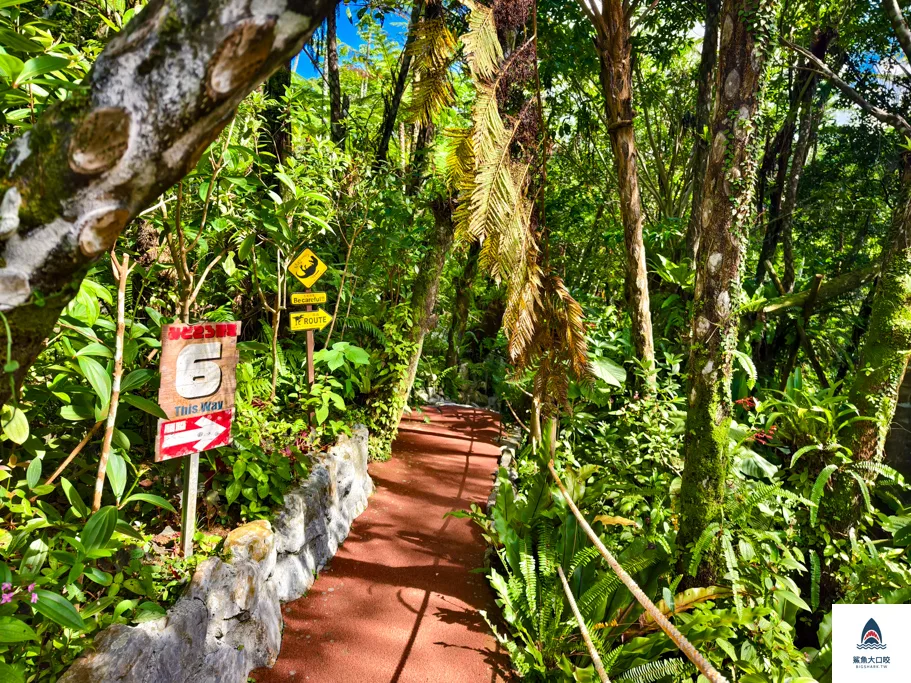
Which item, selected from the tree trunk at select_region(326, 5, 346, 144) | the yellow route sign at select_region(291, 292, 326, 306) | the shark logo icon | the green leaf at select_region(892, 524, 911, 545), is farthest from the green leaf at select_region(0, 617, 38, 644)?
the tree trunk at select_region(326, 5, 346, 144)

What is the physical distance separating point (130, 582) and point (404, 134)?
9.11 metres

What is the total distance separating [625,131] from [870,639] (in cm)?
371

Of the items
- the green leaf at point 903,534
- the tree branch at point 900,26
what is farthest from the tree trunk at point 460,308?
the green leaf at point 903,534

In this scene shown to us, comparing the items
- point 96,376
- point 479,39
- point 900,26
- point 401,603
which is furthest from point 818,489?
point 96,376

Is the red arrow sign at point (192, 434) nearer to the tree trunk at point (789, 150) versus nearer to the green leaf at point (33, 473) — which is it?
the green leaf at point (33, 473)

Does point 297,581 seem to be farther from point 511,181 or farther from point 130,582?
point 511,181

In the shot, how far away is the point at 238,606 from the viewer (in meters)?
2.60

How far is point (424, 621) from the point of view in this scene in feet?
10.7

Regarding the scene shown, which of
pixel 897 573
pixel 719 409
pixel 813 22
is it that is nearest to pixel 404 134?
pixel 813 22

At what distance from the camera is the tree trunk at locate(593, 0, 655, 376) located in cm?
414

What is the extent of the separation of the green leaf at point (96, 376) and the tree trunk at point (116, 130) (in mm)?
957

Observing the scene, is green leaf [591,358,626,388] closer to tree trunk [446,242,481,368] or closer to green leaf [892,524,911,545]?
green leaf [892,524,911,545]

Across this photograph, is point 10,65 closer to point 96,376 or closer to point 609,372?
point 96,376

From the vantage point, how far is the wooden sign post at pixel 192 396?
2.47 m
